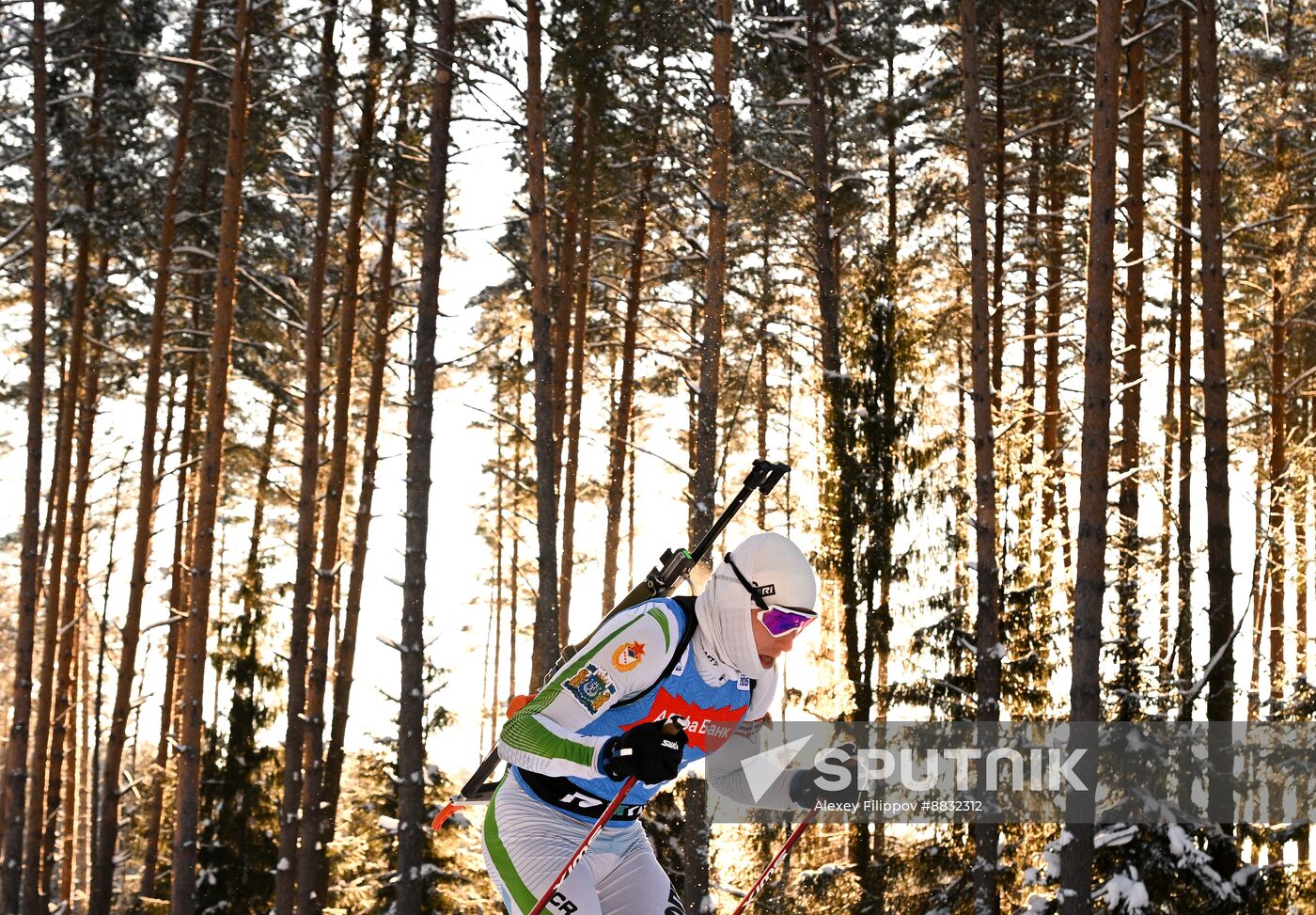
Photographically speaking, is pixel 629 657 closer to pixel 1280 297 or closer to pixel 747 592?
pixel 747 592

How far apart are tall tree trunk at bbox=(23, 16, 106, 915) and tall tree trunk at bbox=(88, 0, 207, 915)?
98 cm

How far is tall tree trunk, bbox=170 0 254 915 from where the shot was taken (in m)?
14.6

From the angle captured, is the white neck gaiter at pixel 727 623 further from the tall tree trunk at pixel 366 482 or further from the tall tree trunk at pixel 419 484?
the tall tree trunk at pixel 366 482

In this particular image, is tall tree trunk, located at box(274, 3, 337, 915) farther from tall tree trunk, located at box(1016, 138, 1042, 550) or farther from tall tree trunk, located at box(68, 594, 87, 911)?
tall tree trunk, located at box(1016, 138, 1042, 550)

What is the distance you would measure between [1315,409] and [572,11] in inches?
692

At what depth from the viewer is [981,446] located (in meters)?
12.6

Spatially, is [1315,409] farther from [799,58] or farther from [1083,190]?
[799,58]

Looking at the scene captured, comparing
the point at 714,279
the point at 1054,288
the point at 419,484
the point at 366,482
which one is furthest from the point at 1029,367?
the point at 419,484

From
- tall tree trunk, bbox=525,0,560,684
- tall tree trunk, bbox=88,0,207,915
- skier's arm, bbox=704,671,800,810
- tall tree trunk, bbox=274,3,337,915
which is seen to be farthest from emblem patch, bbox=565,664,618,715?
tall tree trunk, bbox=88,0,207,915

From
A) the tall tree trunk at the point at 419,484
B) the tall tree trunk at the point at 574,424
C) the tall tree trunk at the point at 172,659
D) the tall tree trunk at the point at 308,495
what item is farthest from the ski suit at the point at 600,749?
the tall tree trunk at the point at 172,659

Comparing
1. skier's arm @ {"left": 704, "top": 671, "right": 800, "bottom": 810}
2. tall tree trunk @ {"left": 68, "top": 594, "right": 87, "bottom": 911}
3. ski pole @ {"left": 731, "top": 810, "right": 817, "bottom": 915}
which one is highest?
skier's arm @ {"left": 704, "top": 671, "right": 800, "bottom": 810}

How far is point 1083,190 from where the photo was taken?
19.6 metres

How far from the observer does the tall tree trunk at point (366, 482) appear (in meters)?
16.0

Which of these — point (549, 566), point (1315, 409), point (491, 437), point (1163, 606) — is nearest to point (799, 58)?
point (549, 566)
